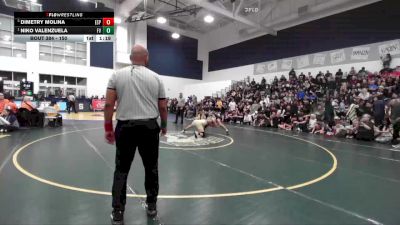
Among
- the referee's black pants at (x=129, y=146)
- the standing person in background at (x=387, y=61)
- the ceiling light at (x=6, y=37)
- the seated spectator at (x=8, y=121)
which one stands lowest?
the seated spectator at (x=8, y=121)

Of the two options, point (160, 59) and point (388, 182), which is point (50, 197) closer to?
point (388, 182)

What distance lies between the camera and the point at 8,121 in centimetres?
834

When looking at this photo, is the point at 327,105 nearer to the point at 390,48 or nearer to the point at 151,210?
the point at 390,48

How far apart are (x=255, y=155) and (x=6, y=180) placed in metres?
4.61

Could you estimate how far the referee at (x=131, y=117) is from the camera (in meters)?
2.39

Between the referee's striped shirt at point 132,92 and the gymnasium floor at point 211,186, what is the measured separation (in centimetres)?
109

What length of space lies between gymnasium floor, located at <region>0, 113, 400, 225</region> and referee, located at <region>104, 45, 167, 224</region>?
48cm

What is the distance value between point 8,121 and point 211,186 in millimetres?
8147

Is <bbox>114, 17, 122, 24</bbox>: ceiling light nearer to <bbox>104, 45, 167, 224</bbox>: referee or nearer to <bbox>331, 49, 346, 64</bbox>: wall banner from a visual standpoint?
<bbox>331, 49, 346, 64</bbox>: wall banner

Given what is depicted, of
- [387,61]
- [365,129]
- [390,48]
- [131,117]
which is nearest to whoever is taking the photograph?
[131,117]

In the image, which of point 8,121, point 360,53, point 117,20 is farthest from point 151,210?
point 117,20

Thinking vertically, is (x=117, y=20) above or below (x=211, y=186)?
above
